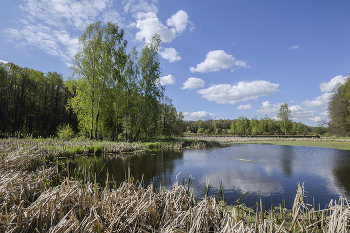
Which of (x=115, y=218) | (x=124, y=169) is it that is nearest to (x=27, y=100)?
(x=124, y=169)

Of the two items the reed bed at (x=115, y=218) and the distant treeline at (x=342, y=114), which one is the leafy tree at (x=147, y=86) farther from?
the distant treeline at (x=342, y=114)

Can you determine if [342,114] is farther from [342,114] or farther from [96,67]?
[96,67]

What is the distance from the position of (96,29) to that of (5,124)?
994 inches

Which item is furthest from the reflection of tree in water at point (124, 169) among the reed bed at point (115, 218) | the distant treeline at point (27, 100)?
the distant treeline at point (27, 100)

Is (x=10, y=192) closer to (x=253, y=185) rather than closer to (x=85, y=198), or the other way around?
(x=85, y=198)

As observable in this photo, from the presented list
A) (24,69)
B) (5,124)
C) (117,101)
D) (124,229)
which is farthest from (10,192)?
(24,69)

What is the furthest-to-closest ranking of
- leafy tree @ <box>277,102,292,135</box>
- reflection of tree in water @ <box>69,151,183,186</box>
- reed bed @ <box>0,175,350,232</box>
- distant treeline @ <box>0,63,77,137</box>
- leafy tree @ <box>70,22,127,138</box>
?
leafy tree @ <box>277,102,292,135</box>, distant treeline @ <box>0,63,77,137</box>, leafy tree @ <box>70,22,127,138</box>, reflection of tree in water @ <box>69,151,183,186</box>, reed bed @ <box>0,175,350,232</box>

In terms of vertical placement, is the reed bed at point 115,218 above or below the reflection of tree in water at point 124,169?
above

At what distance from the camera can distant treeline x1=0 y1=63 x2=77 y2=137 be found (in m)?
29.6

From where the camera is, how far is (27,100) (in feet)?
106

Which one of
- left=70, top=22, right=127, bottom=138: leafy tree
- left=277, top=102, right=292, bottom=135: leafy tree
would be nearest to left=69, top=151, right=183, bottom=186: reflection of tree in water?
left=70, top=22, right=127, bottom=138: leafy tree

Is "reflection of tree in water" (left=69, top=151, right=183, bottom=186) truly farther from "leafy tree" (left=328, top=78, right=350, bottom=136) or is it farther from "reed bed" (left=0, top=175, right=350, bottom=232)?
"leafy tree" (left=328, top=78, right=350, bottom=136)

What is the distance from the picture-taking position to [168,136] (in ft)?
111

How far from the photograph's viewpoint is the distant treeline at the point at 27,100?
29625 millimetres
